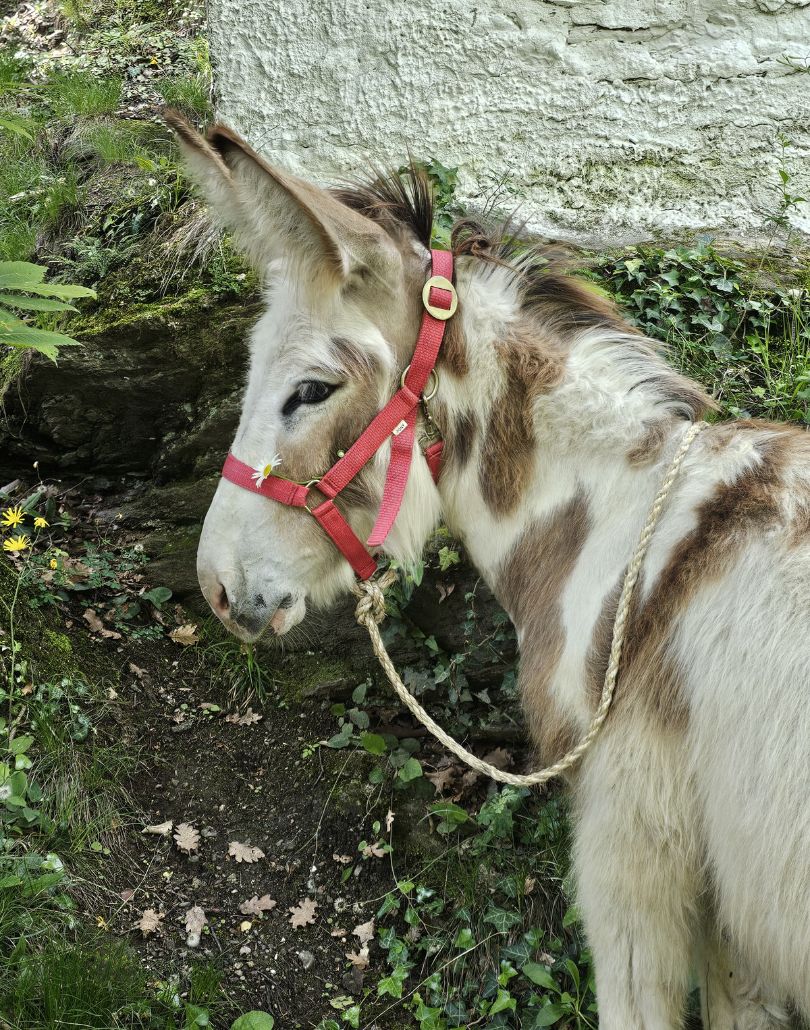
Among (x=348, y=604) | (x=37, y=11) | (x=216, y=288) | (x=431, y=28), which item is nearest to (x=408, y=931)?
(x=348, y=604)

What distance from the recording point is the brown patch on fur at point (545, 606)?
197 centimetres

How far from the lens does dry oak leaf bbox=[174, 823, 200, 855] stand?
3.29 m

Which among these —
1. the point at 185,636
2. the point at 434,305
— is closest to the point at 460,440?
the point at 434,305

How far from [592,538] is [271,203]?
1048mm

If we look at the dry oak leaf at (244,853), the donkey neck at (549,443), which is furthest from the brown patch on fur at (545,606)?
the dry oak leaf at (244,853)

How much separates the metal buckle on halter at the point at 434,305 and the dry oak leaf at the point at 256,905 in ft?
7.43

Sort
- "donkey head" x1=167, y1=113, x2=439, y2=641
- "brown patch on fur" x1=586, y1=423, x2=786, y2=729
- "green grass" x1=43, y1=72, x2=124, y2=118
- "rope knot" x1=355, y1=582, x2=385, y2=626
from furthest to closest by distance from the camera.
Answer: "green grass" x1=43, y1=72, x2=124, y2=118 < "rope knot" x1=355, y1=582, x2=385, y2=626 < "donkey head" x1=167, y1=113, x2=439, y2=641 < "brown patch on fur" x1=586, y1=423, x2=786, y2=729

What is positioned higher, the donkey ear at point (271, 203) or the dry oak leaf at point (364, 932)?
the donkey ear at point (271, 203)

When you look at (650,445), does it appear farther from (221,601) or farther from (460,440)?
(221,601)

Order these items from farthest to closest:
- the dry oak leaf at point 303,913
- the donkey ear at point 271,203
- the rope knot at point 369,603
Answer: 1. the dry oak leaf at point 303,913
2. the rope knot at point 369,603
3. the donkey ear at point 271,203

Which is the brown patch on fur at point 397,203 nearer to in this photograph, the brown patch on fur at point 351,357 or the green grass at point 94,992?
the brown patch on fur at point 351,357

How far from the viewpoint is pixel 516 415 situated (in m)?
2.12

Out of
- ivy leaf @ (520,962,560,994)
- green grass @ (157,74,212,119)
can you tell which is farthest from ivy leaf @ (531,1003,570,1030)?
green grass @ (157,74,212,119)

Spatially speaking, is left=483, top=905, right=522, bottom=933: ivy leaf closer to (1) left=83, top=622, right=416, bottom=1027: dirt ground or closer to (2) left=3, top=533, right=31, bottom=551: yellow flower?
(1) left=83, top=622, right=416, bottom=1027: dirt ground
